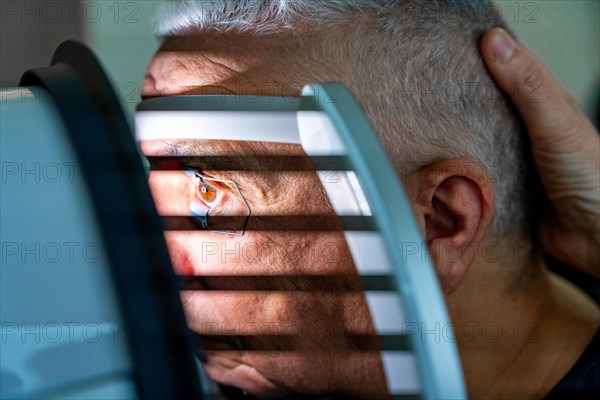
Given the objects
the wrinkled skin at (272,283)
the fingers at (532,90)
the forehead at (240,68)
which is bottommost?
the wrinkled skin at (272,283)

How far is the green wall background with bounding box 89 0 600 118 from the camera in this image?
1049 millimetres

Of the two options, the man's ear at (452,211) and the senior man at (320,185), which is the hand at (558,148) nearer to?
the senior man at (320,185)

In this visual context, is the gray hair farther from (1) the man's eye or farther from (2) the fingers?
(1) the man's eye

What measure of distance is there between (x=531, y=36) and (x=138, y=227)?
0.71 m

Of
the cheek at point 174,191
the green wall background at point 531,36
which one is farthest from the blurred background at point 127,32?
the cheek at point 174,191

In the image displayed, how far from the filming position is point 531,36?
3.65 ft

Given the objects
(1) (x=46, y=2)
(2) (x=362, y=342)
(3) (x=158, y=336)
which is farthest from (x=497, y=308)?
(1) (x=46, y=2)

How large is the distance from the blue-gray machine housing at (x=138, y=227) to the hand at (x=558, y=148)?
0.34m

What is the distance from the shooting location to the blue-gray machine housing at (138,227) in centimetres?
78

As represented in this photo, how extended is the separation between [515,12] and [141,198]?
0.67 meters

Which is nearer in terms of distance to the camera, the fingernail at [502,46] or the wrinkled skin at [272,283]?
the wrinkled skin at [272,283]

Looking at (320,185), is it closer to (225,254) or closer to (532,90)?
(225,254)

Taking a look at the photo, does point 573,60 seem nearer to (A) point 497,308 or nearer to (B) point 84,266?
(A) point 497,308

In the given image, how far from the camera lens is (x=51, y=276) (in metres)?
0.78
